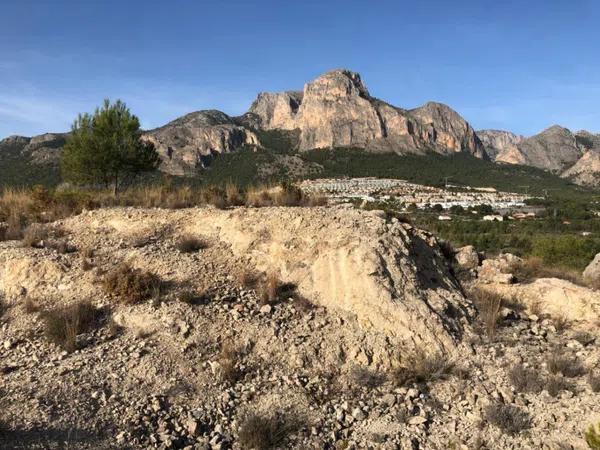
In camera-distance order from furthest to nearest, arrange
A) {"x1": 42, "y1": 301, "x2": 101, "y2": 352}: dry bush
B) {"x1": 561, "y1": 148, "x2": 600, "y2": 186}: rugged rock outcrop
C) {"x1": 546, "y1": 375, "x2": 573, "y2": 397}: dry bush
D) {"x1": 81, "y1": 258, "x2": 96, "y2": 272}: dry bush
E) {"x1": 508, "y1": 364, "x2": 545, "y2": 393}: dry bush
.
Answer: {"x1": 561, "y1": 148, "x2": 600, "y2": 186}: rugged rock outcrop < {"x1": 81, "y1": 258, "x2": 96, "y2": 272}: dry bush < {"x1": 42, "y1": 301, "x2": 101, "y2": 352}: dry bush < {"x1": 508, "y1": 364, "x2": 545, "y2": 393}: dry bush < {"x1": 546, "y1": 375, "x2": 573, "y2": 397}: dry bush

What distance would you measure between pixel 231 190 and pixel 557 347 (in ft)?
27.8

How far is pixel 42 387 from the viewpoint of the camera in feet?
20.9

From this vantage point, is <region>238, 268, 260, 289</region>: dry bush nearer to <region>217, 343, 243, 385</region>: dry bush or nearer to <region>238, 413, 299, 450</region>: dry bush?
<region>217, 343, 243, 385</region>: dry bush

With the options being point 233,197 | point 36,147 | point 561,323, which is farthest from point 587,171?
point 233,197

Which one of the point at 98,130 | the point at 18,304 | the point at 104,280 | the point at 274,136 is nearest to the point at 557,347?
the point at 104,280

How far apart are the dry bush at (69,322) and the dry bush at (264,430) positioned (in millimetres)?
3296

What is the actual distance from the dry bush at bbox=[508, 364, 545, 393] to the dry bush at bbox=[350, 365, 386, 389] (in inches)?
81.6

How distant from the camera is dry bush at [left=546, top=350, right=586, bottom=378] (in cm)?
745

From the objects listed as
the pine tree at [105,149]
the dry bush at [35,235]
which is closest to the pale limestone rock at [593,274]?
the dry bush at [35,235]

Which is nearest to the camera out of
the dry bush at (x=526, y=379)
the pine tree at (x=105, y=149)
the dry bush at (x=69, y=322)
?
the dry bush at (x=526, y=379)

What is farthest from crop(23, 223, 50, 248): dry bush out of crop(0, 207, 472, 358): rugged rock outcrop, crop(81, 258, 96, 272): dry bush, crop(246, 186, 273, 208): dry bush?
crop(246, 186, 273, 208): dry bush

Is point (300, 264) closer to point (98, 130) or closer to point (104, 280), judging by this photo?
point (104, 280)

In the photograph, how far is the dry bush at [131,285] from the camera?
8.27m

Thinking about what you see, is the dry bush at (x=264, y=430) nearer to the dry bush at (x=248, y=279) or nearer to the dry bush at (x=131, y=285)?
the dry bush at (x=248, y=279)
